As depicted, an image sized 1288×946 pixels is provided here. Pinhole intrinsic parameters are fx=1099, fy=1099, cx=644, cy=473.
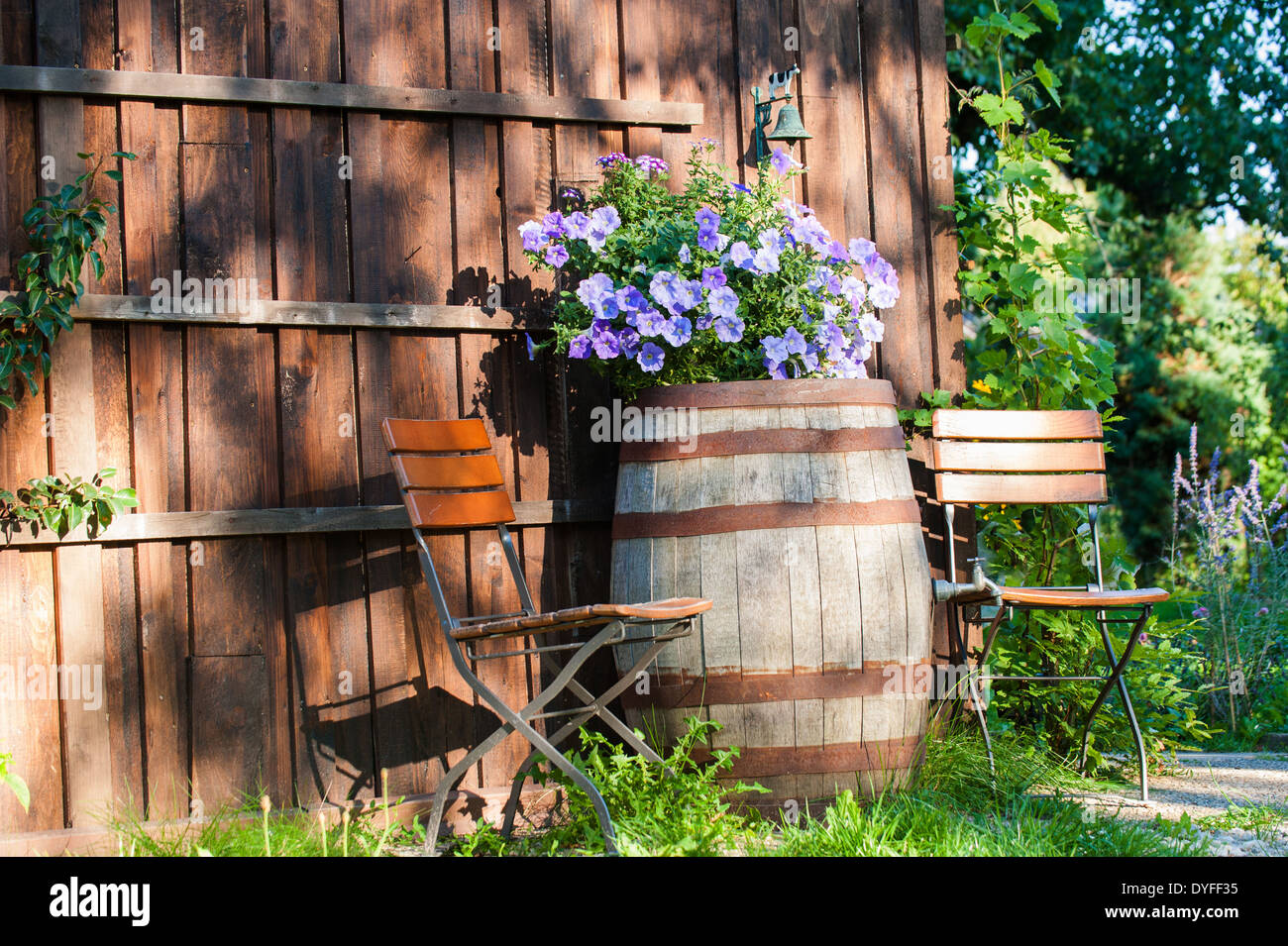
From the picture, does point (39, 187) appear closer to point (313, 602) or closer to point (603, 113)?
point (313, 602)

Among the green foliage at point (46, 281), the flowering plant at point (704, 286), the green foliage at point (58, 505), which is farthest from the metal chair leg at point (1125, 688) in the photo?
the green foliage at point (46, 281)

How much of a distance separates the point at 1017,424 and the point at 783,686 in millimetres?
1339

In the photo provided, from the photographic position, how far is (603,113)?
11.1ft

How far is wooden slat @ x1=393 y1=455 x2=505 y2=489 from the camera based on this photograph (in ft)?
9.09

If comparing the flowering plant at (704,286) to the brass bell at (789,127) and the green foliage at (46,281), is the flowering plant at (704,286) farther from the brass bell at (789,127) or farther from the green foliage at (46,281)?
the green foliage at (46,281)

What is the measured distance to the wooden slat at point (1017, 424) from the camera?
11.1 ft

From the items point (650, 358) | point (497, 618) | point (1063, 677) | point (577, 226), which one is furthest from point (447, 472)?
point (1063, 677)

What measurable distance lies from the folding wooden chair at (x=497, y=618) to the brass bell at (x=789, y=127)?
1.30 meters

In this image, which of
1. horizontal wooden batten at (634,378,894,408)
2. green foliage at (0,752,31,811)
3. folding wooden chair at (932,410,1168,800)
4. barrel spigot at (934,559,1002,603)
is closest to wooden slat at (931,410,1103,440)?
folding wooden chair at (932,410,1168,800)

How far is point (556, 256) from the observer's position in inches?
120

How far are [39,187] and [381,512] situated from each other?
3.98ft

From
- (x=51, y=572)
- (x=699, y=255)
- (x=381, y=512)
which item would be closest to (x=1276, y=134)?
(x=699, y=255)

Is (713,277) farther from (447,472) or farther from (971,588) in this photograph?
(971,588)

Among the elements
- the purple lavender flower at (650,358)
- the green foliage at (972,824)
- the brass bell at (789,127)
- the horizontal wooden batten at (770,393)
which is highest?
the brass bell at (789,127)
